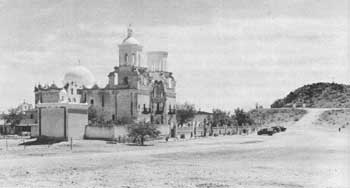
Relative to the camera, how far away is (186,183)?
18.1 metres

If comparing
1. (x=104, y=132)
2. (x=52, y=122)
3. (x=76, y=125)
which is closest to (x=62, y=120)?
(x=52, y=122)

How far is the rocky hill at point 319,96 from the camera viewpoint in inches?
5103

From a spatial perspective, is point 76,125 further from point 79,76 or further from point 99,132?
point 79,76

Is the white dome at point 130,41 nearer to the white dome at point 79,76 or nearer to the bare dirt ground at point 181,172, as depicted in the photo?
the white dome at point 79,76

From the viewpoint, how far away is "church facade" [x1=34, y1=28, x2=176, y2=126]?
197ft

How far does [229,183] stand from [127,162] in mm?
9136

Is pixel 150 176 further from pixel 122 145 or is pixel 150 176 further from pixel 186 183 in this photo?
pixel 122 145

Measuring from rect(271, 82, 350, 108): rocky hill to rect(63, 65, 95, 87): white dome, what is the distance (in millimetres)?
72111

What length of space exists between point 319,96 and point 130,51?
91011 millimetres

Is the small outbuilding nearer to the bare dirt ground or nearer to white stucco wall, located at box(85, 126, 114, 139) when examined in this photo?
white stucco wall, located at box(85, 126, 114, 139)

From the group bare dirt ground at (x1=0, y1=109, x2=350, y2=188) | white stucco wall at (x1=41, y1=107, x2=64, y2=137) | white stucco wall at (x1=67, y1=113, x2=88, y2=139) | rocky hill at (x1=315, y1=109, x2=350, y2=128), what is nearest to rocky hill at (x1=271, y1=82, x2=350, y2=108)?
rocky hill at (x1=315, y1=109, x2=350, y2=128)

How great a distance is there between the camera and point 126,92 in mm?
60469

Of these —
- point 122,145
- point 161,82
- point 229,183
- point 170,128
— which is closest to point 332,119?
point 161,82

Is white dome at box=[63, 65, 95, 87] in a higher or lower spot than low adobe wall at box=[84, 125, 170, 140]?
higher
